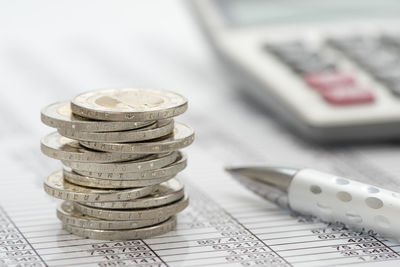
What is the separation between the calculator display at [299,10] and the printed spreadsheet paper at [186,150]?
0.27ft

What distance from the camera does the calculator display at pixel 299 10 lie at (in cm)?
104

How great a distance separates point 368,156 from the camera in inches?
29.5

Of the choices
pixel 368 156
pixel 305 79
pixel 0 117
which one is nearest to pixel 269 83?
pixel 305 79

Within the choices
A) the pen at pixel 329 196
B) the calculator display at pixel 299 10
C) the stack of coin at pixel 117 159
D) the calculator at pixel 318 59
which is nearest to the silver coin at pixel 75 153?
the stack of coin at pixel 117 159

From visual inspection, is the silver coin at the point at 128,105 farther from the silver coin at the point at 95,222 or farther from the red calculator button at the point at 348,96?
the red calculator button at the point at 348,96

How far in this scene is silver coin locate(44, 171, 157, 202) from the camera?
54cm

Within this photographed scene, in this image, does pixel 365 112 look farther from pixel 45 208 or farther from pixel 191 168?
pixel 45 208

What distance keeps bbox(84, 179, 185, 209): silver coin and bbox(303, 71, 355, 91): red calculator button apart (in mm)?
277

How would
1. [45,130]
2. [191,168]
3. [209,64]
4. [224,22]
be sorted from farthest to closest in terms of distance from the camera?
[209,64] → [224,22] → [45,130] → [191,168]

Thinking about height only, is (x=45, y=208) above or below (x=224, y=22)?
below

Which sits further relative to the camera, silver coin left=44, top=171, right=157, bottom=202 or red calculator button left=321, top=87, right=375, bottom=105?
red calculator button left=321, top=87, right=375, bottom=105

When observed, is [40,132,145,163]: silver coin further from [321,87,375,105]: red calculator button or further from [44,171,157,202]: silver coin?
[321,87,375,105]: red calculator button

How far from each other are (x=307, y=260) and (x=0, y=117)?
461 mm

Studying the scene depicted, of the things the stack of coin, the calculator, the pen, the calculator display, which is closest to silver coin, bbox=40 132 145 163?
the stack of coin
